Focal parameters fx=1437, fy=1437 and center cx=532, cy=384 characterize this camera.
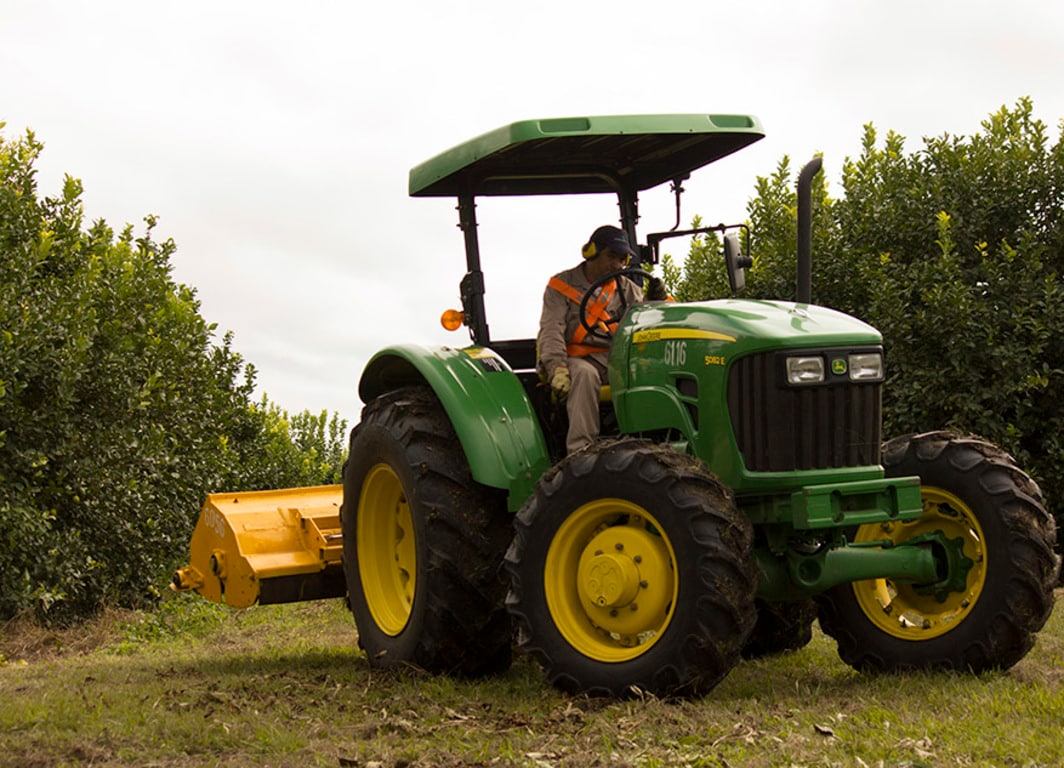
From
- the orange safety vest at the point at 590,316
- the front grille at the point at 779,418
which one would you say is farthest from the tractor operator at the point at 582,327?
the front grille at the point at 779,418

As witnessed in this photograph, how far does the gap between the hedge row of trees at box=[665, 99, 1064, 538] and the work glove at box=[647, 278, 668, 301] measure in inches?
235

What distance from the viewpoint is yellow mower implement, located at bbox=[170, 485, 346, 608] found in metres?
8.06

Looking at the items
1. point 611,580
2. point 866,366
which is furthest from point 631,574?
point 866,366

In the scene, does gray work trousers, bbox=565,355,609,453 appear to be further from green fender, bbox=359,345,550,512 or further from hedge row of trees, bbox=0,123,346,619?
hedge row of trees, bbox=0,123,346,619

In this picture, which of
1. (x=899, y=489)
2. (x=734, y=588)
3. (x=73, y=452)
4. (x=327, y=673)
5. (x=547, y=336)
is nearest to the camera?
(x=734, y=588)

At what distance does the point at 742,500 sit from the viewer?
637 centimetres

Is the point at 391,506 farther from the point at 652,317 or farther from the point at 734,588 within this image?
the point at 734,588

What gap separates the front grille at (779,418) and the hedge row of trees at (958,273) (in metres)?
6.55

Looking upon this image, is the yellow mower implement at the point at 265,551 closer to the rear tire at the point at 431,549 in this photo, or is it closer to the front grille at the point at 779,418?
the rear tire at the point at 431,549

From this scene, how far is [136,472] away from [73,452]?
2.76 feet

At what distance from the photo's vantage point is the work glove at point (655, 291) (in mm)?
7322

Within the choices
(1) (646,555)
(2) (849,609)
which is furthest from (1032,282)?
(1) (646,555)

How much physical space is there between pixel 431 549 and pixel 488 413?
71cm

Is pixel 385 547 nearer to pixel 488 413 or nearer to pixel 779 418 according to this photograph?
pixel 488 413
